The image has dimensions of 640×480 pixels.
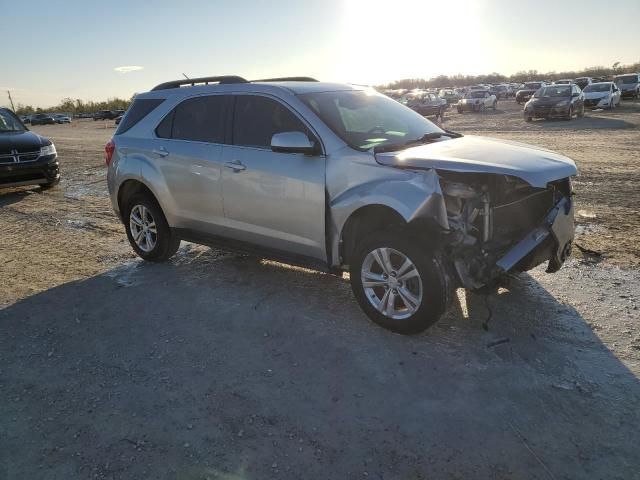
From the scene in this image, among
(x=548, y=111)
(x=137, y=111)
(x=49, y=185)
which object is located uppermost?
(x=137, y=111)

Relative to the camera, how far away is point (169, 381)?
11.3ft

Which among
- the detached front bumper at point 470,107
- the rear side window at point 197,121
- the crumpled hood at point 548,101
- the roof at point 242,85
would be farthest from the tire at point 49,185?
the detached front bumper at point 470,107

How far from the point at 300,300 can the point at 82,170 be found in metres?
11.6

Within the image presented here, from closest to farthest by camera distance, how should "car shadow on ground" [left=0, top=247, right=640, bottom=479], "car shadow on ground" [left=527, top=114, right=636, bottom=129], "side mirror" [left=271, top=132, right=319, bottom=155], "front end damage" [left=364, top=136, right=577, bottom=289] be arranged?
"car shadow on ground" [left=0, top=247, right=640, bottom=479], "front end damage" [left=364, top=136, right=577, bottom=289], "side mirror" [left=271, top=132, right=319, bottom=155], "car shadow on ground" [left=527, top=114, right=636, bottom=129]

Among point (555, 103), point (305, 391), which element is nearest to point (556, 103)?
point (555, 103)

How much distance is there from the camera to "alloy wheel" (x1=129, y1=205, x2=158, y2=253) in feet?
18.9

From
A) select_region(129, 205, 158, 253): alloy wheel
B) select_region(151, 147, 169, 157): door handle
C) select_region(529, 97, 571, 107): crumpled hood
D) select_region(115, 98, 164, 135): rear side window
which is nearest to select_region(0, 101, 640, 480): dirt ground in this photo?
select_region(129, 205, 158, 253): alloy wheel

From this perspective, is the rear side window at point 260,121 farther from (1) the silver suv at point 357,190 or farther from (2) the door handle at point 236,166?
(2) the door handle at point 236,166

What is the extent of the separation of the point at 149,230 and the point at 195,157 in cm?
125

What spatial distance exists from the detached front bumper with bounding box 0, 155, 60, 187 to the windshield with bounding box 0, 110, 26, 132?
3.79 ft

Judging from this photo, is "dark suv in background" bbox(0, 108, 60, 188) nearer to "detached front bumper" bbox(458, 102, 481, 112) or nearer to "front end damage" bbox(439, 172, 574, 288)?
"front end damage" bbox(439, 172, 574, 288)

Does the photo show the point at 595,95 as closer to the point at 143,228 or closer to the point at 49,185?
the point at 49,185

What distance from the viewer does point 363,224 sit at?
411 cm

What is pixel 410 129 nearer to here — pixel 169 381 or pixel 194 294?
pixel 194 294
